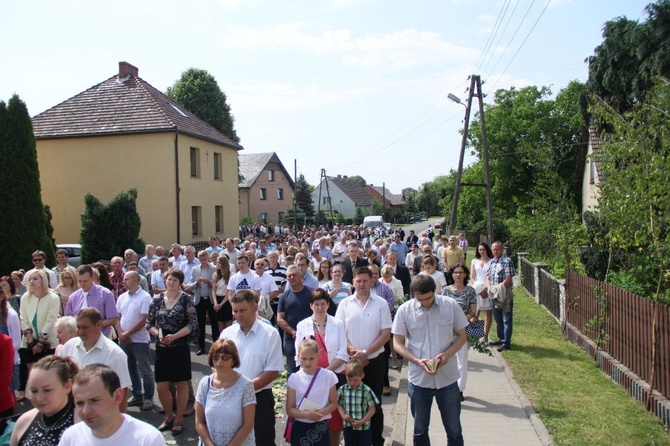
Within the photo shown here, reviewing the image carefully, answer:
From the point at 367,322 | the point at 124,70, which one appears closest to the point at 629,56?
the point at 367,322

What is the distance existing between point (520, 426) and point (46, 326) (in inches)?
242

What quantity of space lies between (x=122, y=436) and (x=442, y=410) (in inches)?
121

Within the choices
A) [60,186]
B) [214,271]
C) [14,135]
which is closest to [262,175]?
[60,186]

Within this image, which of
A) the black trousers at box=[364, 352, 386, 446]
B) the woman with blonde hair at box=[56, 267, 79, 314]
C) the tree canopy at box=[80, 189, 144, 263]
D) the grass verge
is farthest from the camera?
the tree canopy at box=[80, 189, 144, 263]

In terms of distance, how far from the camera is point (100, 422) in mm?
3148

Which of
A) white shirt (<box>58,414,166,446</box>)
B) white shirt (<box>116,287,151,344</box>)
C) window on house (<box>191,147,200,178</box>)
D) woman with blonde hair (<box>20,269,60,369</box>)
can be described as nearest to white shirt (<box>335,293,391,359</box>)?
white shirt (<box>116,287,151,344</box>)

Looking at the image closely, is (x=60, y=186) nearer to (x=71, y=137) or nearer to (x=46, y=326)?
(x=71, y=137)

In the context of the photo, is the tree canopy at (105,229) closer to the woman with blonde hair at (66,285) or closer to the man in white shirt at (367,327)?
the woman with blonde hair at (66,285)

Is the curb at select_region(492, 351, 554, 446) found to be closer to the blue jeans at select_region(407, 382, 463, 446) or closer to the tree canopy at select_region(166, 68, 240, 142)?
the blue jeans at select_region(407, 382, 463, 446)

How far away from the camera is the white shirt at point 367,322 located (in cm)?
627

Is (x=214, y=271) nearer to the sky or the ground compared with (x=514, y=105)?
nearer to the ground

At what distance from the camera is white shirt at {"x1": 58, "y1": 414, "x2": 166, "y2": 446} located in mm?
3143

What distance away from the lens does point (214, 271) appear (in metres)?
11.2

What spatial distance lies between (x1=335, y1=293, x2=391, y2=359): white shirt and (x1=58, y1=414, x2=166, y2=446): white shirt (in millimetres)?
Result: 3240
